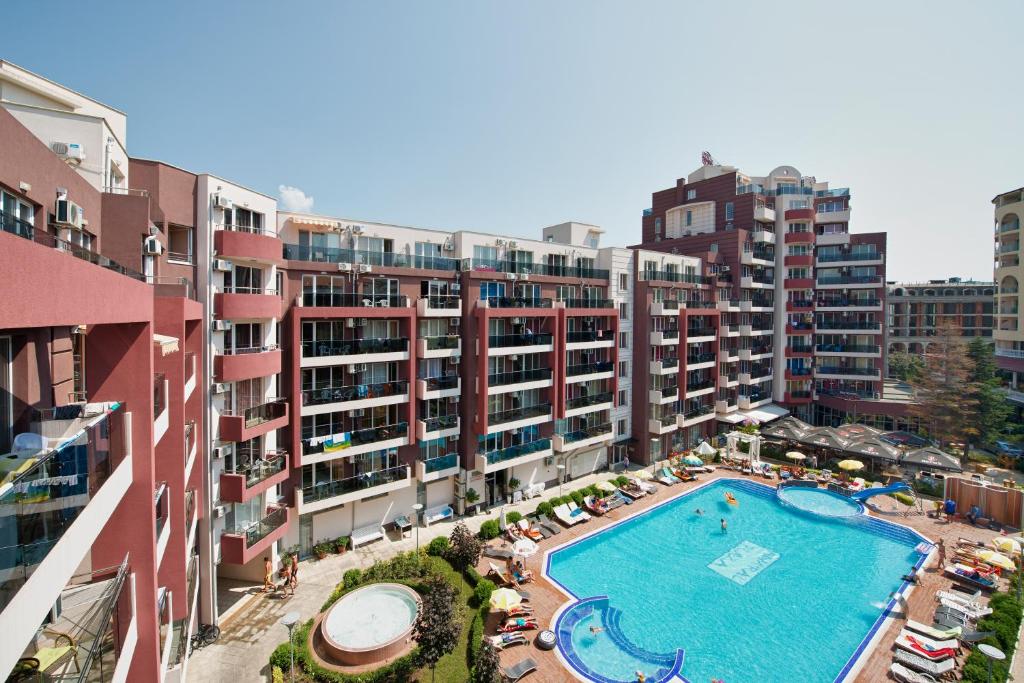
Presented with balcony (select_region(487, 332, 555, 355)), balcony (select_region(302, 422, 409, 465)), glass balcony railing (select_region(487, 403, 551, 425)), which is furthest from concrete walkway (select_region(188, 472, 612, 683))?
balcony (select_region(487, 332, 555, 355))

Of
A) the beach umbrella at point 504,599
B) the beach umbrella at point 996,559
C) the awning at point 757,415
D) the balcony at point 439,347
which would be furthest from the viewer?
the awning at point 757,415

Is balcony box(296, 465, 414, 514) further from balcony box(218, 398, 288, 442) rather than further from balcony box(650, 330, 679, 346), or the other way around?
balcony box(650, 330, 679, 346)

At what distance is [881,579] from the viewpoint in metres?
21.7

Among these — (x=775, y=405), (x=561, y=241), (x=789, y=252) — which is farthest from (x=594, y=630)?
(x=789, y=252)

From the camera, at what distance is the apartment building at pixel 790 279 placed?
43594 mm

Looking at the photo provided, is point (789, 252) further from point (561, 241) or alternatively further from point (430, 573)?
point (430, 573)

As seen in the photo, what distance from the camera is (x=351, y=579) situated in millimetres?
19781

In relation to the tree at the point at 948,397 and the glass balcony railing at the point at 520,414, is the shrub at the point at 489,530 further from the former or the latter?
the tree at the point at 948,397

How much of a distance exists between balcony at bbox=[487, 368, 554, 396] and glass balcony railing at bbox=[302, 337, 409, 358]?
5.80 m

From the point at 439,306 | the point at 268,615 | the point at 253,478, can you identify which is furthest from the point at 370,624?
the point at 439,306

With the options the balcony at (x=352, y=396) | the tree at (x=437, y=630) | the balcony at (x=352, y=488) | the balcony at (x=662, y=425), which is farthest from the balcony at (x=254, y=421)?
the balcony at (x=662, y=425)

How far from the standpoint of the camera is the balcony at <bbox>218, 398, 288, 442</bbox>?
17922 millimetres

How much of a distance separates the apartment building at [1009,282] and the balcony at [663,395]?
34.3 m

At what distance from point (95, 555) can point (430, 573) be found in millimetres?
14891
